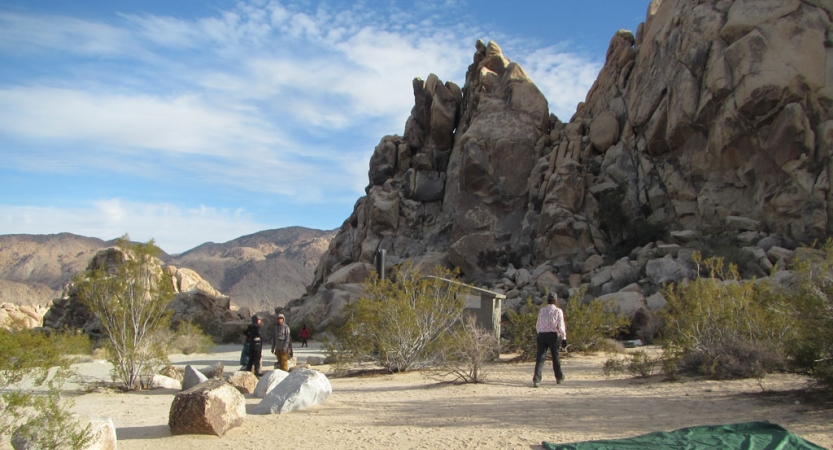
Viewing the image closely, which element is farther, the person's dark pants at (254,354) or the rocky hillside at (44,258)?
the rocky hillside at (44,258)

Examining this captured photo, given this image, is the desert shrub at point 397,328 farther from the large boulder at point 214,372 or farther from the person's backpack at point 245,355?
the large boulder at point 214,372

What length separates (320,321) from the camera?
32.9 meters

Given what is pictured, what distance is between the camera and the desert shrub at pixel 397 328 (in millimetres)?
13844

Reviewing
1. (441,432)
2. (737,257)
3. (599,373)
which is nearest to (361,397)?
(441,432)

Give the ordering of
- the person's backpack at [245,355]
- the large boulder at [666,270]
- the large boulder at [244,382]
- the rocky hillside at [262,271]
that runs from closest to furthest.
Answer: the large boulder at [244,382] < the person's backpack at [245,355] < the large boulder at [666,270] < the rocky hillside at [262,271]

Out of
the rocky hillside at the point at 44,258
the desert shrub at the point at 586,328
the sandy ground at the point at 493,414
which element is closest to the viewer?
the sandy ground at the point at 493,414

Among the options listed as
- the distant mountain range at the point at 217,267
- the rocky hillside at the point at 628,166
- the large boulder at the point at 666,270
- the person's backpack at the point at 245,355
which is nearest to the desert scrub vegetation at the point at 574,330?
the rocky hillside at the point at 628,166

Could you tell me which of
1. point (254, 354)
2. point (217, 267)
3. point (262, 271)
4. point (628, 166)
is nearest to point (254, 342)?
Answer: point (254, 354)

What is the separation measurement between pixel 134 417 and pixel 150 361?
4441 millimetres

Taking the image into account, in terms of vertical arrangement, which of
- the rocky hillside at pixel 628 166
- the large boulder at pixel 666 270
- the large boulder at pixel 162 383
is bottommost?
the large boulder at pixel 162 383

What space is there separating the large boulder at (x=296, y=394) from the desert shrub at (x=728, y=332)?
612 cm

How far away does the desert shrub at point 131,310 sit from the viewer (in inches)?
511

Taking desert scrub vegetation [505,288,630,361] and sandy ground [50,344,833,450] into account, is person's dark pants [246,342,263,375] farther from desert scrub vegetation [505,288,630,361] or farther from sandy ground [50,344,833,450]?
desert scrub vegetation [505,288,630,361]

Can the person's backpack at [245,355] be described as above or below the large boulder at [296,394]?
above
